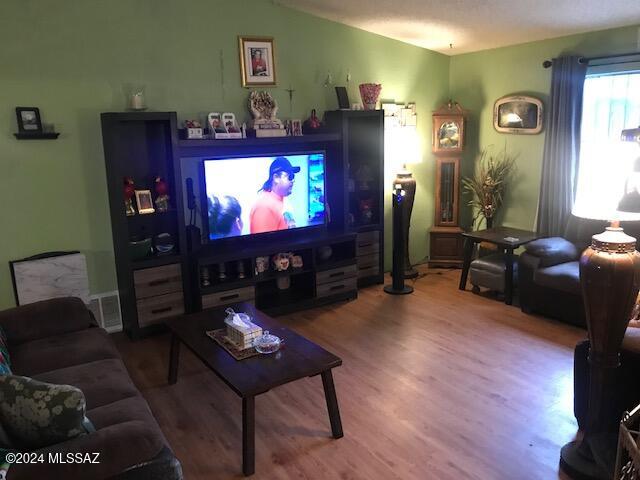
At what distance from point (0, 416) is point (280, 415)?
1.45 metres

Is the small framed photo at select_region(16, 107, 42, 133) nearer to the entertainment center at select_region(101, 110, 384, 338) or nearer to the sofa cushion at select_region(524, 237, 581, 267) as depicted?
the entertainment center at select_region(101, 110, 384, 338)

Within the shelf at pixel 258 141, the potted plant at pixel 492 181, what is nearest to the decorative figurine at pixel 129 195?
the shelf at pixel 258 141

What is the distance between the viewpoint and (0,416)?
5.42 ft

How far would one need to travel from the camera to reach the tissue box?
8.77 feet

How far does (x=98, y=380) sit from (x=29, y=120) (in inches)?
79.9

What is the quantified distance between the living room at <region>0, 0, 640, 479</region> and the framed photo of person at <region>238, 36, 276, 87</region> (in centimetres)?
3

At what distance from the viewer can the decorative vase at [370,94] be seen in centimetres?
466

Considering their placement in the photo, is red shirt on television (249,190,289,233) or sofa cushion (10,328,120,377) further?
red shirt on television (249,190,289,233)

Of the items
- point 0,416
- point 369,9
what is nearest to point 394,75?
point 369,9

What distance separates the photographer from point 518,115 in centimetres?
489

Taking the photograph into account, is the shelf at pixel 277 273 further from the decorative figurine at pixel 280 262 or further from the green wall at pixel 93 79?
the green wall at pixel 93 79

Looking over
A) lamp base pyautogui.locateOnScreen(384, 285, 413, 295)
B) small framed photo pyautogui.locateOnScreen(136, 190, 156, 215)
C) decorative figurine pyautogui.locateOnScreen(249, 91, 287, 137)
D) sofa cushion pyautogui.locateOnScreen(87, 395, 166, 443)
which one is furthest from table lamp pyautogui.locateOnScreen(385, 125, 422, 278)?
sofa cushion pyautogui.locateOnScreen(87, 395, 166, 443)

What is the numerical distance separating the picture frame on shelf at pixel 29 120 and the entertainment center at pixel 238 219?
1.41 ft

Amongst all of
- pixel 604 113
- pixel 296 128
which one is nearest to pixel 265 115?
pixel 296 128
